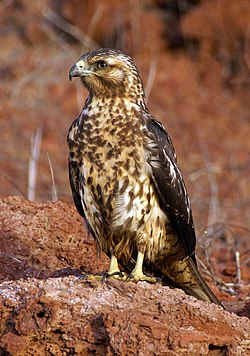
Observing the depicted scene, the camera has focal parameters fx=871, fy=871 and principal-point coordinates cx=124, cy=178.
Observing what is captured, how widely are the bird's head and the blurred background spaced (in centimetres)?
689

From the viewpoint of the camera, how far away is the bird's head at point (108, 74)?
566 centimetres

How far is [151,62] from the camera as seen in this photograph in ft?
45.6

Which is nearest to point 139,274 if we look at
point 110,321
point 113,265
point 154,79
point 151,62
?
point 113,265

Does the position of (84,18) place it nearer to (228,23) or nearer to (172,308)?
(228,23)

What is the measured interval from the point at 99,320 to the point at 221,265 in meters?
3.69

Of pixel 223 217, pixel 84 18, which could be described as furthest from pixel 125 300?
pixel 84 18

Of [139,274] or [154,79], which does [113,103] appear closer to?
[139,274]

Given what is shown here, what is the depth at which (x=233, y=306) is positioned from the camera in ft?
20.1

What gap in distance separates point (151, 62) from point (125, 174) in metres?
8.73

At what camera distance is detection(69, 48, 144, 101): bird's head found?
5.66m

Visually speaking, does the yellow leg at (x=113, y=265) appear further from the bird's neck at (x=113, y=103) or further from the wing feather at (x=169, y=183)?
the bird's neck at (x=113, y=103)

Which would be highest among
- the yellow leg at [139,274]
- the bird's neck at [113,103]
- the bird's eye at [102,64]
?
the bird's eye at [102,64]

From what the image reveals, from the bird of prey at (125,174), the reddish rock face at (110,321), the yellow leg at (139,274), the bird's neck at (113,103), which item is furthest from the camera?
the bird's neck at (113,103)

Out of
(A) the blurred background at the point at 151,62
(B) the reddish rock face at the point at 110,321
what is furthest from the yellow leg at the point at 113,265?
(A) the blurred background at the point at 151,62
